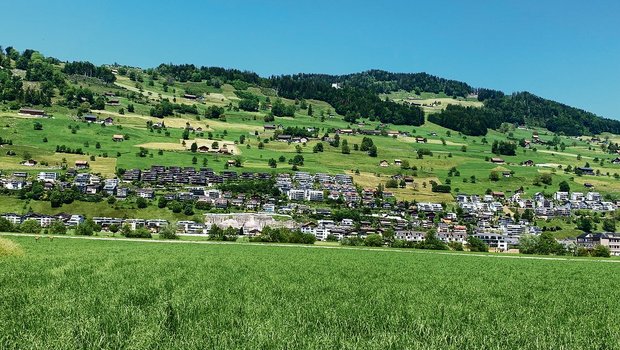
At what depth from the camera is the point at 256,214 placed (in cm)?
14138

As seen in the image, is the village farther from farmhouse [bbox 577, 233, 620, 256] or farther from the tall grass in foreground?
the tall grass in foreground

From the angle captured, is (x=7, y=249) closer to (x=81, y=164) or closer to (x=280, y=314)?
(x=280, y=314)

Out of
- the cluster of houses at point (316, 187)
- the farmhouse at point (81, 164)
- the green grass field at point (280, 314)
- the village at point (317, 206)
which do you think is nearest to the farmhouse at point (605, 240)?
the village at point (317, 206)

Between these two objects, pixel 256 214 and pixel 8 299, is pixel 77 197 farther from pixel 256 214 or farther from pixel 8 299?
pixel 8 299

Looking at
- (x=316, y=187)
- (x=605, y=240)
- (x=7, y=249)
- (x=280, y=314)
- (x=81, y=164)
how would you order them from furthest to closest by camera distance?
(x=316, y=187)
(x=81, y=164)
(x=605, y=240)
(x=7, y=249)
(x=280, y=314)

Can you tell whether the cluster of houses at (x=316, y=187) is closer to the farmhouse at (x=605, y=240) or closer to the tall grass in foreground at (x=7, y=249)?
the farmhouse at (x=605, y=240)

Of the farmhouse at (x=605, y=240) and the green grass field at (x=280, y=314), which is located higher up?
the green grass field at (x=280, y=314)

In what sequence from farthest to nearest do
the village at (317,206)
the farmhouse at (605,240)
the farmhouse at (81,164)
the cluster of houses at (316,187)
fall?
the cluster of houses at (316,187), the farmhouse at (81,164), the village at (317,206), the farmhouse at (605,240)

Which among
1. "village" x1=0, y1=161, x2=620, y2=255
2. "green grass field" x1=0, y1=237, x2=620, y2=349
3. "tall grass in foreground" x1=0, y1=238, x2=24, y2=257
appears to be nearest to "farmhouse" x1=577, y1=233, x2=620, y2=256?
"village" x1=0, y1=161, x2=620, y2=255

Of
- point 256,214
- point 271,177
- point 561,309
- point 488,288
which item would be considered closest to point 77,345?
point 561,309

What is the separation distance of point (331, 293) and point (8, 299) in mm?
8035

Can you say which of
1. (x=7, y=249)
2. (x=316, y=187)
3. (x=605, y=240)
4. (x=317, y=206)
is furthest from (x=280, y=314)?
(x=316, y=187)

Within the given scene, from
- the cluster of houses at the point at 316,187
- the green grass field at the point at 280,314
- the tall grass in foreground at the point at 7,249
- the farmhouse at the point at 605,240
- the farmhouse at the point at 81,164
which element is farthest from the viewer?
the cluster of houses at the point at 316,187

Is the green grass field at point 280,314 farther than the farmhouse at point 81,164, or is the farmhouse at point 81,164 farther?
the farmhouse at point 81,164
